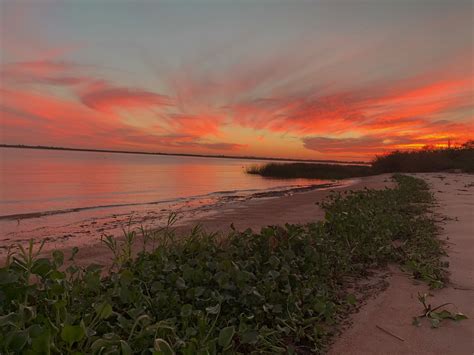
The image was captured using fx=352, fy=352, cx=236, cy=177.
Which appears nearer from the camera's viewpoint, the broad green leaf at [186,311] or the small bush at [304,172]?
the broad green leaf at [186,311]

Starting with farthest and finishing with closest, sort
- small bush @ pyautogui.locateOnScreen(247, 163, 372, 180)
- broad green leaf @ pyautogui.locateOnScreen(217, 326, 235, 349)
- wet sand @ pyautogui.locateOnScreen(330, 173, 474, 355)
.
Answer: small bush @ pyautogui.locateOnScreen(247, 163, 372, 180), wet sand @ pyautogui.locateOnScreen(330, 173, 474, 355), broad green leaf @ pyautogui.locateOnScreen(217, 326, 235, 349)

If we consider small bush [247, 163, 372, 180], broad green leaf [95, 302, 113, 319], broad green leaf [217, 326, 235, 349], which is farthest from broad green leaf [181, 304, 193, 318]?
small bush [247, 163, 372, 180]

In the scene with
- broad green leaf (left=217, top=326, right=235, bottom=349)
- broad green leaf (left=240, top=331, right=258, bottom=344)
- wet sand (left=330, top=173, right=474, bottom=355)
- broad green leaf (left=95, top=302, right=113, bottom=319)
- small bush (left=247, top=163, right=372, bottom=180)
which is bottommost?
wet sand (left=330, top=173, right=474, bottom=355)

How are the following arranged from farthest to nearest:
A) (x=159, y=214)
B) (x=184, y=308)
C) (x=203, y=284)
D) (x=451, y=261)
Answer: (x=159, y=214), (x=451, y=261), (x=203, y=284), (x=184, y=308)

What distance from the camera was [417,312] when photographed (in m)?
2.62

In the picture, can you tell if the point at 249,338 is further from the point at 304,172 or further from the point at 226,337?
the point at 304,172

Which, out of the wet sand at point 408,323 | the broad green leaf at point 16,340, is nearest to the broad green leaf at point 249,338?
the wet sand at point 408,323

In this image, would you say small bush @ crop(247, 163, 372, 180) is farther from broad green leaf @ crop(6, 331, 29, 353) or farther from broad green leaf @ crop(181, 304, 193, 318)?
broad green leaf @ crop(6, 331, 29, 353)

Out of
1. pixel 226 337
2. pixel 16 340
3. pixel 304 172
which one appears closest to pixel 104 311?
pixel 16 340

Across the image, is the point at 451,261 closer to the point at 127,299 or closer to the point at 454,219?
the point at 454,219

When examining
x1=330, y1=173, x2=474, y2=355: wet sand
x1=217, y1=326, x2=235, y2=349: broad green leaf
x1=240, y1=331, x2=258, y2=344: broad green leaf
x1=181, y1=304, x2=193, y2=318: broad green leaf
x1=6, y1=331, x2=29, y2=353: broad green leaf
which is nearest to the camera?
x1=6, y1=331, x2=29, y2=353: broad green leaf

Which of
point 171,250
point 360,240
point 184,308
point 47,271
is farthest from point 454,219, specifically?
point 47,271

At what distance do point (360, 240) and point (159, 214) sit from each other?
6.70 meters

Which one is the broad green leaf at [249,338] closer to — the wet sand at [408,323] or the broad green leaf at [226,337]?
the broad green leaf at [226,337]
